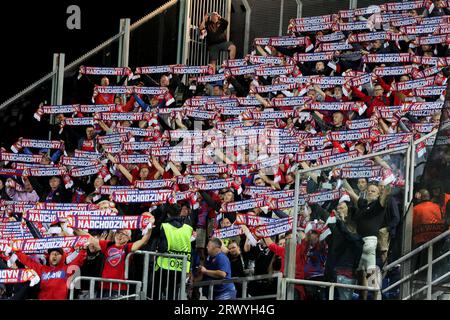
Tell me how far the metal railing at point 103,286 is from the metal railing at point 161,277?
189 millimetres

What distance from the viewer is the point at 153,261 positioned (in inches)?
557

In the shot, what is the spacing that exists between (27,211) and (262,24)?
28.8ft

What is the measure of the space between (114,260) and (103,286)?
0.60 metres

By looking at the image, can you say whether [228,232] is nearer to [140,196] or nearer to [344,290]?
[140,196]

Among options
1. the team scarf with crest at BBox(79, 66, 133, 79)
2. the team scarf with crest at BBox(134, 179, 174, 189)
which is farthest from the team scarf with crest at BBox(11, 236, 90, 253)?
the team scarf with crest at BBox(79, 66, 133, 79)

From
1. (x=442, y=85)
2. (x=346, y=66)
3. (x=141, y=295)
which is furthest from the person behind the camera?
(x=346, y=66)

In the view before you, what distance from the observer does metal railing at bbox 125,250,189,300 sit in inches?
542

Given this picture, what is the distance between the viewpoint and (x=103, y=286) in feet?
45.3

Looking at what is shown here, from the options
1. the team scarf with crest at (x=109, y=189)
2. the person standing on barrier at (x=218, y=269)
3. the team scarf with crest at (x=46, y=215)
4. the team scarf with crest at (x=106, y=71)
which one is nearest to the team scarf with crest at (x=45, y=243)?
the team scarf with crest at (x=46, y=215)

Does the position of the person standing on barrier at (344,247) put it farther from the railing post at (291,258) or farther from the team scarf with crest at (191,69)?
the team scarf with crest at (191,69)

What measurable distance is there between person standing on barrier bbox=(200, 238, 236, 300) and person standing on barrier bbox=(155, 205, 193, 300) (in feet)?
0.72

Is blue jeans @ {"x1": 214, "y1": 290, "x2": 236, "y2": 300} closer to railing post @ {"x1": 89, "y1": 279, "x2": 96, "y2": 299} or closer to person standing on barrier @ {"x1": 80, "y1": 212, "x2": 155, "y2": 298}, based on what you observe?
person standing on barrier @ {"x1": 80, "y1": 212, "x2": 155, "y2": 298}
